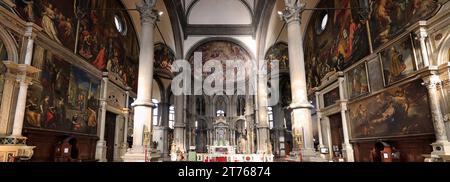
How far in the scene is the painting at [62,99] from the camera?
7129mm

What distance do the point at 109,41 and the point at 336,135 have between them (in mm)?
13035

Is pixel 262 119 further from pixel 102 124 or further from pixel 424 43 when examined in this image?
pixel 424 43

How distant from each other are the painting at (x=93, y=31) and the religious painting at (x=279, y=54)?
10.4 m

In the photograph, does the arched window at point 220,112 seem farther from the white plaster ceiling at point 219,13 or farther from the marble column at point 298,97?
the marble column at point 298,97

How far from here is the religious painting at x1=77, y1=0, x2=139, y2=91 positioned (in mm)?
10273

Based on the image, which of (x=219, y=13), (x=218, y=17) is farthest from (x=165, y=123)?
(x=219, y=13)

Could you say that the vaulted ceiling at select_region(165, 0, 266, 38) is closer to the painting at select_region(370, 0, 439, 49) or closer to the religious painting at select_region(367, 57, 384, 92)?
the painting at select_region(370, 0, 439, 49)

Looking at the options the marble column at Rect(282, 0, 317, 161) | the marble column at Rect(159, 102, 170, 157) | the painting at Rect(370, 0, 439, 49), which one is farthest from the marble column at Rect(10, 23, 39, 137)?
the marble column at Rect(159, 102, 170, 157)

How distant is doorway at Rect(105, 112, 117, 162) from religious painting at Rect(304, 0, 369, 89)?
40.1 feet

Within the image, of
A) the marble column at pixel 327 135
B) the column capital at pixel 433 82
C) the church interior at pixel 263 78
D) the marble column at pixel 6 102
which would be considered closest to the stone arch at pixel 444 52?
the church interior at pixel 263 78

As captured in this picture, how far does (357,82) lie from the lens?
32.6ft

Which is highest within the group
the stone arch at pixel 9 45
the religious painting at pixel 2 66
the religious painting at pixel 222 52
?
the religious painting at pixel 222 52
